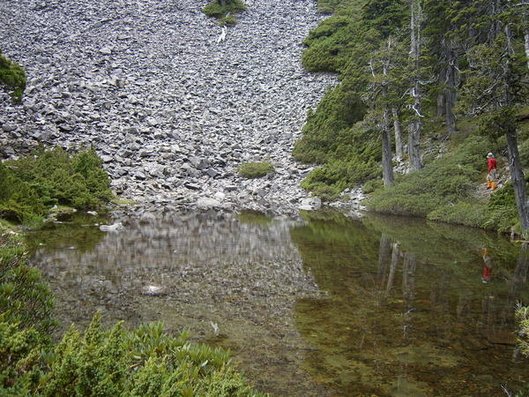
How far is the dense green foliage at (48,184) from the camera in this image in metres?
13.3

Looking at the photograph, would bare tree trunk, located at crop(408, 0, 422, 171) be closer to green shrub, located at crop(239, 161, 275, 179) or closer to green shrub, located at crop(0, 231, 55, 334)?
green shrub, located at crop(239, 161, 275, 179)

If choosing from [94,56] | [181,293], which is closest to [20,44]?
[94,56]

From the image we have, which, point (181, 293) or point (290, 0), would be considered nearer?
point (181, 293)

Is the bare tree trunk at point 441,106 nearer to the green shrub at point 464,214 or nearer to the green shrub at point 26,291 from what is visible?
the green shrub at point 464,214

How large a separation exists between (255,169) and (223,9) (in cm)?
3150

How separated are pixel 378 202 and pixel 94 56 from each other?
28.5 metres

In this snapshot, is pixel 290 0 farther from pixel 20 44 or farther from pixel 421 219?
pixel 421 219

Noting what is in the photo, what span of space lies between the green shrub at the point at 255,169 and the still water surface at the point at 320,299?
1322 centimetres

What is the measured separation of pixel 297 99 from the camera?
36.5 m

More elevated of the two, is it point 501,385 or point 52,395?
point 52,395

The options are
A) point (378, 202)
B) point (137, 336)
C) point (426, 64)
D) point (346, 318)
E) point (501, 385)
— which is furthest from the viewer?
point (426, 64)

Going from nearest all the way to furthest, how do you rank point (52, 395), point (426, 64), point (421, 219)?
point (52, 395)
point (421, 219)
point (426, 64)

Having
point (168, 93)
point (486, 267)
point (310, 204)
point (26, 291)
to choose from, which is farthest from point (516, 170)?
point (168, 93)

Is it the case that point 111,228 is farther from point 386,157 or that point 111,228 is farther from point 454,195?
point 386,157
